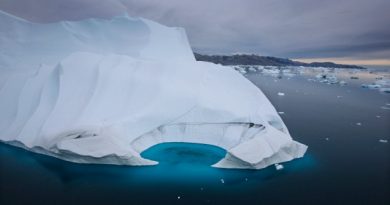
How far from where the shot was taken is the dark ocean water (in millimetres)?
9266

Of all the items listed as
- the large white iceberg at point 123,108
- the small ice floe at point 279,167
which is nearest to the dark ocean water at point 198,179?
the small ice floe at point 279,167

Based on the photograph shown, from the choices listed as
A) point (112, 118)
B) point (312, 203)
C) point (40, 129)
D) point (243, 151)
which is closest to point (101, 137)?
point (112, 118)

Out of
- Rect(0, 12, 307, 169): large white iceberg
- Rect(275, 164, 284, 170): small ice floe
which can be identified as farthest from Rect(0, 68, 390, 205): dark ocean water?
Rect(0, 12, 307, 169): large white iceberg

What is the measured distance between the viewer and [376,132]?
1764cm

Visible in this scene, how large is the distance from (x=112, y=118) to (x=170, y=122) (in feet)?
8.65

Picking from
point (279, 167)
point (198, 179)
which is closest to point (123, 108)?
point (198, 179)

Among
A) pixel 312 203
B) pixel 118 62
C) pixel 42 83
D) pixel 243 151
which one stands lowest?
pixel 312 203

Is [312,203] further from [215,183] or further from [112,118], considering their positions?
[112,118]

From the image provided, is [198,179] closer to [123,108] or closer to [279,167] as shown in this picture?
[279,167]

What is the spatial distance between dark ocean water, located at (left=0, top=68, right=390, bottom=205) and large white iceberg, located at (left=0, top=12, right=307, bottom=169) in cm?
58

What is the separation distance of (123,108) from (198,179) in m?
5.41

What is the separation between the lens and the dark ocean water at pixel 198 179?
927 cm

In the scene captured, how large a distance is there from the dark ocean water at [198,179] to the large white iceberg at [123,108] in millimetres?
580

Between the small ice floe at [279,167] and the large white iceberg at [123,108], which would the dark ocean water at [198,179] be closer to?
the small ice floe at [279,167]
